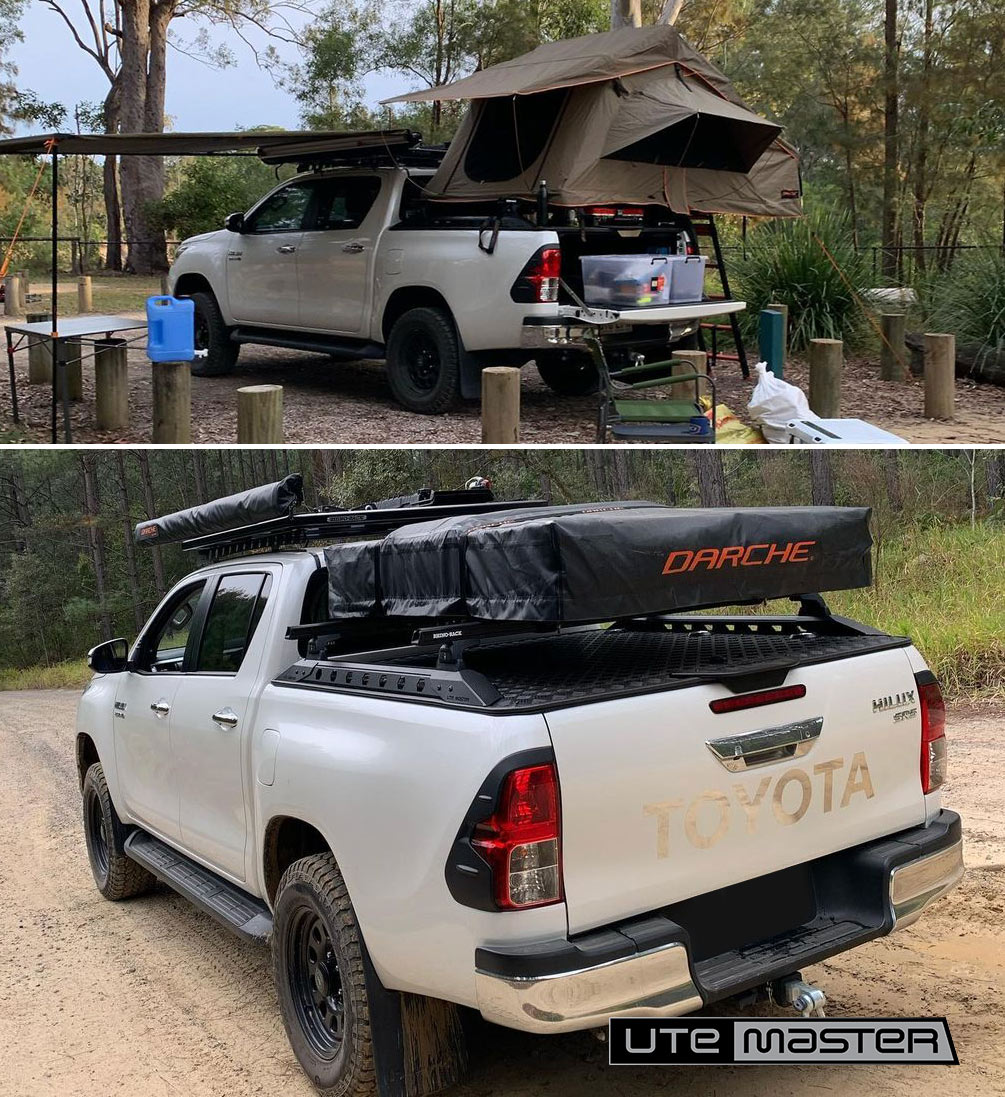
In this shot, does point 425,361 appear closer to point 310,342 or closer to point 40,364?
point 310,342

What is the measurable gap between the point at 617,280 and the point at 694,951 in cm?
682

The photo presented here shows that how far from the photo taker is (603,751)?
2934mm

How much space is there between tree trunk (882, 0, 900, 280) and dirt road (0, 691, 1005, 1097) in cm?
1579

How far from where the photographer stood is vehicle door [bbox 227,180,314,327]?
10.5m

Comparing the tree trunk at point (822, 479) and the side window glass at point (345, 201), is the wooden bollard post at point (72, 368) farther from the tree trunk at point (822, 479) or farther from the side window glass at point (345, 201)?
the tree trunk at point (822, 479)

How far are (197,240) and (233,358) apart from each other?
1.23 m

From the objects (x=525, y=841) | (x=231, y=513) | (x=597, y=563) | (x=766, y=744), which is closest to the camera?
(x=525, y=841)

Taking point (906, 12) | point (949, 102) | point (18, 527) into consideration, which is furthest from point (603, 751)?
point (18, 527)

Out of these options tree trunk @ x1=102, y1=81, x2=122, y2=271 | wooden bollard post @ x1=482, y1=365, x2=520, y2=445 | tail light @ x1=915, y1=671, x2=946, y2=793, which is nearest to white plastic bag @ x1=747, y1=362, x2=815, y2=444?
wooden bollard post @ x1=482, y1=365, x2=520, y2=445

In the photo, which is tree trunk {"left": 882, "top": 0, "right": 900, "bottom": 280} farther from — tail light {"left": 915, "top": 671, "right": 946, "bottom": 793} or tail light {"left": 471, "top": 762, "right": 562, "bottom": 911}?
tail light {"left": 471, "top": 762, "right": 562, "bottom": 911}

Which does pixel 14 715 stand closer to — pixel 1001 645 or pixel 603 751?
pixel 1001 645

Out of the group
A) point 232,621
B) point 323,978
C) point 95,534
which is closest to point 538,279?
point 232,621

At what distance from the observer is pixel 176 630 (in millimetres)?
5672

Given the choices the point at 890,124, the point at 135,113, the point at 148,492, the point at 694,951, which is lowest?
the point at 148,492
